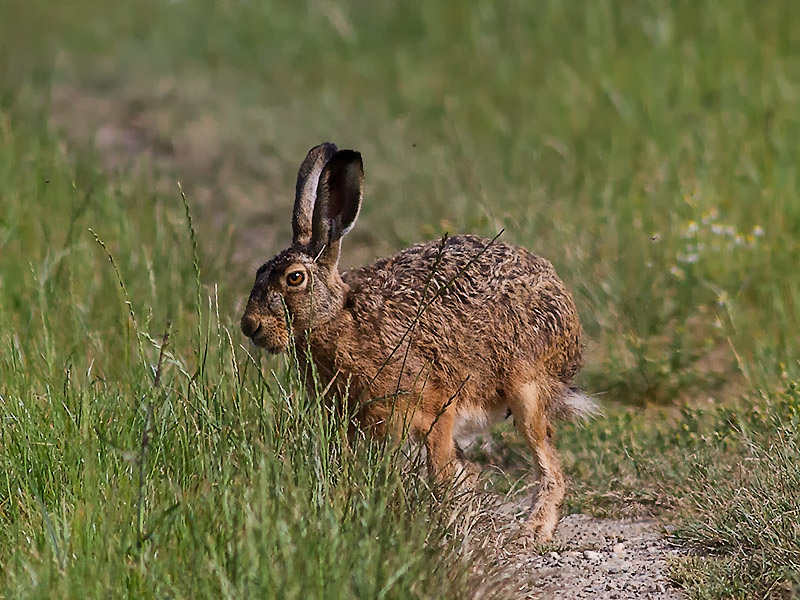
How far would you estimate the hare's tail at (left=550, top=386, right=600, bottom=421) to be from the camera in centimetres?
587

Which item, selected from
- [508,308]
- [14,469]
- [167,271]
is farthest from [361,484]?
[167,271]

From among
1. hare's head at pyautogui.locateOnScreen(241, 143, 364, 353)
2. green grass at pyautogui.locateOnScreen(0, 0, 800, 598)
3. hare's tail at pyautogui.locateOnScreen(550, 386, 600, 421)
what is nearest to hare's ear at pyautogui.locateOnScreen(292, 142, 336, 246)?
hare's head at pyautogui.locateOnScreen(241, 143, 364, 353)

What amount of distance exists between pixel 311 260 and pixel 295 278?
0.11 m

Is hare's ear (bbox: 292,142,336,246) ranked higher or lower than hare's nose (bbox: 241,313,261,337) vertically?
higher

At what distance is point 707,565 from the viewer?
173 inches

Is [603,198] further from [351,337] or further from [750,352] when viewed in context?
[351,337]

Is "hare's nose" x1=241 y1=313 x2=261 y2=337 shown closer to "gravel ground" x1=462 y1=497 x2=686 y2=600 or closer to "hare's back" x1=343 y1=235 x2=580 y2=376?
"hare's back" x1=343 y1=235 x2=580 y2=376

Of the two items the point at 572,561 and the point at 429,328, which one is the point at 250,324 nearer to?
the point at 429,328

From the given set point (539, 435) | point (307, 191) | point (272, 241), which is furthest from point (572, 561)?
point (272, 241)

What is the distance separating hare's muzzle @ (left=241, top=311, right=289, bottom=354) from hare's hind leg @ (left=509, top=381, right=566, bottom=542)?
47.8 inches

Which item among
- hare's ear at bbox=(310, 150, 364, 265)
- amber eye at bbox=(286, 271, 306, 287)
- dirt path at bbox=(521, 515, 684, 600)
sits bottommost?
dirt path at bbox=(521, 515, 684, 600)

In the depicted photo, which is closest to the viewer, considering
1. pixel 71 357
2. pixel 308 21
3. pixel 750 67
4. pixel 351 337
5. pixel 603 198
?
pixel 71 357

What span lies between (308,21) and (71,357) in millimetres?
8208

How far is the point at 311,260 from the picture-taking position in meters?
5.05
